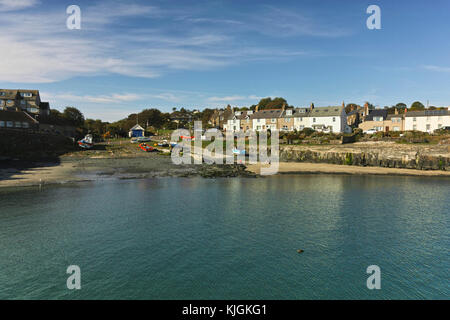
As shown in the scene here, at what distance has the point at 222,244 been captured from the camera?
2100cm

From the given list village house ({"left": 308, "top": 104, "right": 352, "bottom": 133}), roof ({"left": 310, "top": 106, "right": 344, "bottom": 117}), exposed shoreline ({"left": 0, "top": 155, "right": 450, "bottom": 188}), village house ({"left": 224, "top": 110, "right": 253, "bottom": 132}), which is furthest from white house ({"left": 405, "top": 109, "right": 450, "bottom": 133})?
village house ({"left": 224, "top": 110, "right": 253, "bottom": 132})

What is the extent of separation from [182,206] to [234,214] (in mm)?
6431

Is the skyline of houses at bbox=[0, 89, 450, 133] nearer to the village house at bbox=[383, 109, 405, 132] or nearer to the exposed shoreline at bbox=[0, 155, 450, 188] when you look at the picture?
the village house at bbox=[383, 109, 405, 132]

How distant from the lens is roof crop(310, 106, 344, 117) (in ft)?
294

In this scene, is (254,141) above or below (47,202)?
above

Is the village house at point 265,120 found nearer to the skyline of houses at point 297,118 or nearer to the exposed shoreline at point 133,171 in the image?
the skyline of houses at point 297,118

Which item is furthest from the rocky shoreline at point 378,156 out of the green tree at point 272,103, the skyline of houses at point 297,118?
the green tree at point 272,103

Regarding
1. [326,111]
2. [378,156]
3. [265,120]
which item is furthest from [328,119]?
[378,156]

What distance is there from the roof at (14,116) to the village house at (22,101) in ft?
42.9

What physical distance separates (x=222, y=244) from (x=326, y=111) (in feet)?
268

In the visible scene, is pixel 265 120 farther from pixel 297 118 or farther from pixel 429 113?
pixel 429 113

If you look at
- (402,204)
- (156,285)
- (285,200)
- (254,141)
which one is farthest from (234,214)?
(254,141)
